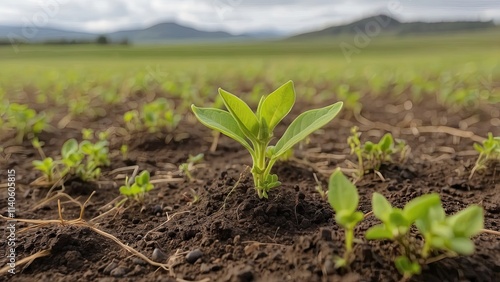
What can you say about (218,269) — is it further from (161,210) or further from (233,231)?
(161,210)

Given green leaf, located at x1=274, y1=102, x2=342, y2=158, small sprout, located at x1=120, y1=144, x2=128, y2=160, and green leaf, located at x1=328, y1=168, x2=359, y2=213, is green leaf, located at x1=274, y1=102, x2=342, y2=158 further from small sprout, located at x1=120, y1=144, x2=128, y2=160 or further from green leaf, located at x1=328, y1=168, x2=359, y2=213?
small sprout, located at x1=120, y1=144, x2=128, y2=160

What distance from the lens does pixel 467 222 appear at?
956 mm

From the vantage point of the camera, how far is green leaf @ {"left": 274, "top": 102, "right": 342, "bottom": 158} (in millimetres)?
1333

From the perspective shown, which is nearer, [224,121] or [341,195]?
[341,195]

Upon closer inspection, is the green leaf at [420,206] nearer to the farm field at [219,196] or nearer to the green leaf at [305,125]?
the farm field at [219,196]

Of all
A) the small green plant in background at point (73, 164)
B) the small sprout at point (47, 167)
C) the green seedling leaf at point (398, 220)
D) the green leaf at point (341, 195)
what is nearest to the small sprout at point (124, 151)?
the small green plant in background at point (73, 164)

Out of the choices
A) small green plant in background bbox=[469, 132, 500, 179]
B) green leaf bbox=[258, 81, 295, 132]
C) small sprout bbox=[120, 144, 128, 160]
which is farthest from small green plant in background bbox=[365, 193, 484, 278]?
small sprout bbox=[120, 144, 128, 160]

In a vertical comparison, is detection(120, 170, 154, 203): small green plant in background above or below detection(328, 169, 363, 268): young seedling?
below

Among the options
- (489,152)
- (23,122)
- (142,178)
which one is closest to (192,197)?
(142,178)

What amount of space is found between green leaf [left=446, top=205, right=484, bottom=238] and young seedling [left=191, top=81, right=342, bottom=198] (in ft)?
1.63

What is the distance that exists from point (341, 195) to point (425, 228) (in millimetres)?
197

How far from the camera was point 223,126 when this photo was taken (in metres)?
1.42

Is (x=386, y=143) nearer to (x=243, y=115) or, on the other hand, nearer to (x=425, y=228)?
(x=243, y=115)

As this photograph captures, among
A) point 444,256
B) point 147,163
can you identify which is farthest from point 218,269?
point 147,163
